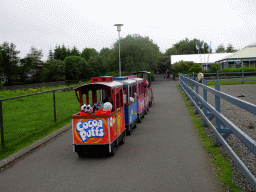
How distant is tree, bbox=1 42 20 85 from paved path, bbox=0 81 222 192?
73.1 m

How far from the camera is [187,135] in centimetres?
917

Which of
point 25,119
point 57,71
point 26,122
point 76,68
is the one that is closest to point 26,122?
point 26,122

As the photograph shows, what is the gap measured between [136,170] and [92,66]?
82.5 metres

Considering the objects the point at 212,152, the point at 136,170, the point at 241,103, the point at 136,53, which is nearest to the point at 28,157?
the point at 136,170

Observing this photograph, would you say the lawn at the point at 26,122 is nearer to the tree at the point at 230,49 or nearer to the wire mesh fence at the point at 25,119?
the wire mesh fence at the point at 25,119

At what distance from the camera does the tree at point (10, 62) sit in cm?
7625

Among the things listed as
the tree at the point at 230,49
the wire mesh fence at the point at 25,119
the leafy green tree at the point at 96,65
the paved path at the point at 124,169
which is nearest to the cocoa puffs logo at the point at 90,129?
the paved path at the point at 124,169

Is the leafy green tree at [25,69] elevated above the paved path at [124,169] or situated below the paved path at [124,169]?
above

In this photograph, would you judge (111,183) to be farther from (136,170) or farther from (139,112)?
(139,112)

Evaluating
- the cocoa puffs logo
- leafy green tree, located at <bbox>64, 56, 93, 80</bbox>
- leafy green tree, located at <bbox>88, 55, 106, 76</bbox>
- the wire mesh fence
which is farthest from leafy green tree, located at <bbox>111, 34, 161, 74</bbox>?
the cocoa puffs logo

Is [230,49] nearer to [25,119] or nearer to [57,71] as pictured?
[57,71]

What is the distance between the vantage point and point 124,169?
6113mm

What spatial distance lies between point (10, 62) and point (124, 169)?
79.2 m

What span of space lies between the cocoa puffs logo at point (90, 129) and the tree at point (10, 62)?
73854mm
